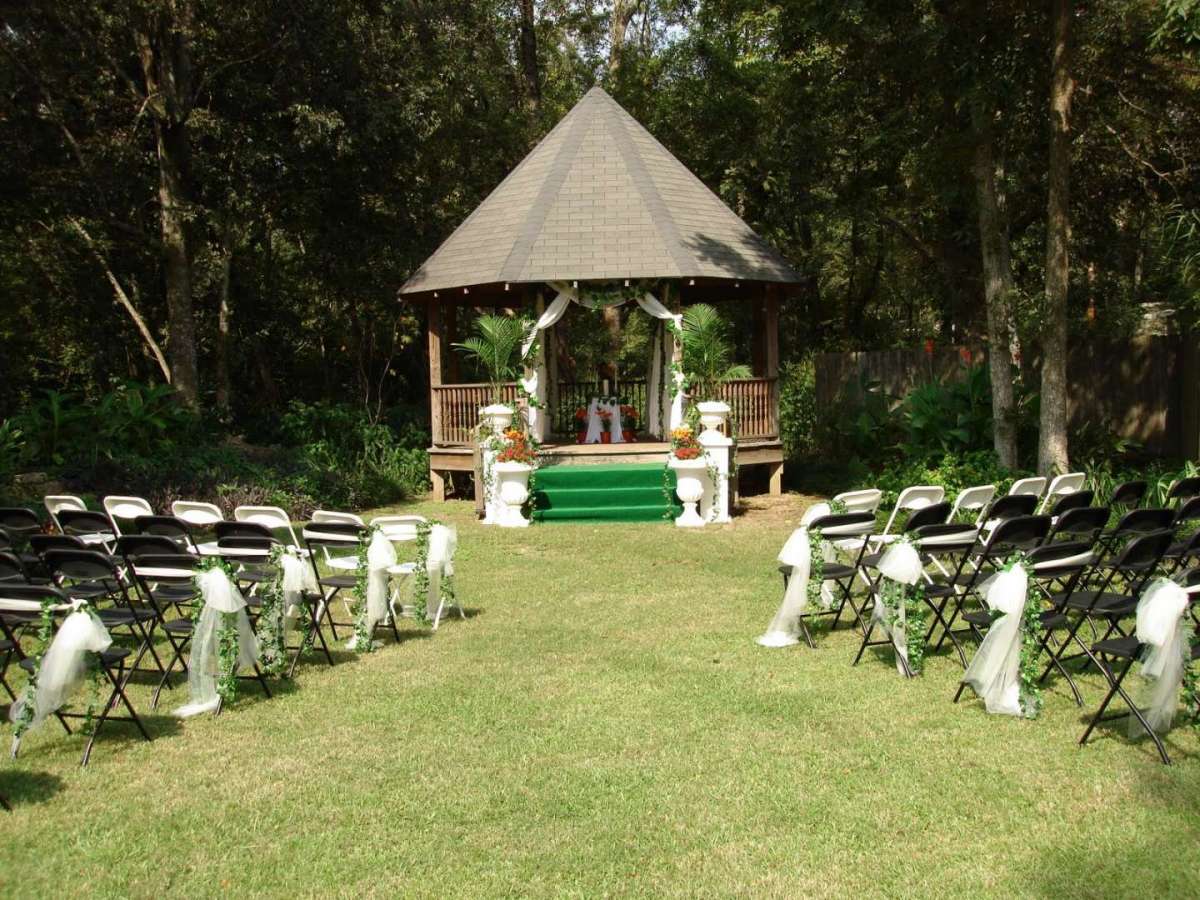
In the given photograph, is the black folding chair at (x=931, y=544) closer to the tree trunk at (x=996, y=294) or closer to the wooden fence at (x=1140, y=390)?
the tree trunk at (x=996, y=294)

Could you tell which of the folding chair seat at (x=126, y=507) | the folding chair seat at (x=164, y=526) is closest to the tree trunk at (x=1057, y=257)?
the folding chair seat at (x=164, y=526)

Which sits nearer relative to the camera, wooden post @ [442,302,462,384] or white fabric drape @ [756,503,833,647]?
white fabric drape @ [756,503,833,647]

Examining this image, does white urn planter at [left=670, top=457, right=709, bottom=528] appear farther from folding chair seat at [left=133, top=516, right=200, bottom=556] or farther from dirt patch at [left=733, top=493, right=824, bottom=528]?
folding chair seat at [left=133, top=516, right=200, bottom=556]

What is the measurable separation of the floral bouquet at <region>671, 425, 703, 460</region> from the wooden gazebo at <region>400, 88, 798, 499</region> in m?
1.81

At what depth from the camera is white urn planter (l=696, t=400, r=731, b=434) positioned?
14164 mm

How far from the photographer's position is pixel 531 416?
16.0 meters

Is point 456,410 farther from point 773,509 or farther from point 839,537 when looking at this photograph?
point 839,537

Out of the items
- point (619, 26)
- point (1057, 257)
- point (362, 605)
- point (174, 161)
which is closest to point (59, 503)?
point (362, 605)

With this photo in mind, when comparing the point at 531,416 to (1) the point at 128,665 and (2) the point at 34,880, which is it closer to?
(1) the point at 128,665

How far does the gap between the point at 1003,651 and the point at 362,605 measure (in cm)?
423

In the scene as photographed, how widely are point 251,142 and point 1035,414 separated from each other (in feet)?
44.0

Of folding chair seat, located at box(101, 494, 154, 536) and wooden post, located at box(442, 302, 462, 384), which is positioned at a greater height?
wooden post, located at box(442, 302, 462, 384)

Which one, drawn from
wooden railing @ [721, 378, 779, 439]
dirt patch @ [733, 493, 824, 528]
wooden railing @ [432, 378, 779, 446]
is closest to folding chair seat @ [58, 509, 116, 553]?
wooden railing @ [432, 378, 779, 446]

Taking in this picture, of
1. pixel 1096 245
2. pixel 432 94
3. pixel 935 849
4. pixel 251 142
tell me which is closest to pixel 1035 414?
pixel 1096 245
